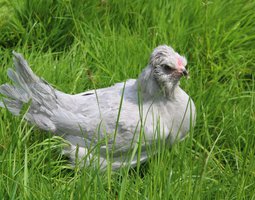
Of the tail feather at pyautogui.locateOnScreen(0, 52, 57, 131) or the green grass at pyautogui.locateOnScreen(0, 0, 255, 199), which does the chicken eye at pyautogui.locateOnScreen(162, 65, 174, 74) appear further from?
the tail feather at pyautogui.locateOnScreen(0, 52, 57, 131)

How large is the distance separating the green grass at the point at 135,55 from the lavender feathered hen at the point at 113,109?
0.29 ft

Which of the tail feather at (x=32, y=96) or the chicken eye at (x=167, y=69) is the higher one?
the chicken eye at (x=167, y=69)

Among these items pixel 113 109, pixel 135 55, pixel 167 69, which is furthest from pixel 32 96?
pixel 135 55

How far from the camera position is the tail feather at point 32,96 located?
2.74 m

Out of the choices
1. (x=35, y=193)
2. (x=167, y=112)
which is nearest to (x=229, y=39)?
(x=167, y=112)

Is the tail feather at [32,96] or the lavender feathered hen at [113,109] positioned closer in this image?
the lavender feathered hen at [113,109]

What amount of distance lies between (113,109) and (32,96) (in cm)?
42

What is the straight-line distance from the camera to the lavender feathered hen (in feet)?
8.57

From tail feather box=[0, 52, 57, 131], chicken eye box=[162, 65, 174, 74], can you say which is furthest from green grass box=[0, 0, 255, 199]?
chicken eye box=[162, 65, 174, 74]

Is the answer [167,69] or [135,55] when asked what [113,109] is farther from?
[135,55]

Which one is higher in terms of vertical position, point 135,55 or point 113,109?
point 135,55

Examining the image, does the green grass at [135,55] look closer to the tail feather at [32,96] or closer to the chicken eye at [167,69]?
the tail feather at [32,96]

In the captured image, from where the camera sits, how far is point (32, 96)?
276 cm

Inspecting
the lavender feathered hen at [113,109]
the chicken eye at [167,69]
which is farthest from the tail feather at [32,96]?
the chicken eye at [167,69]
